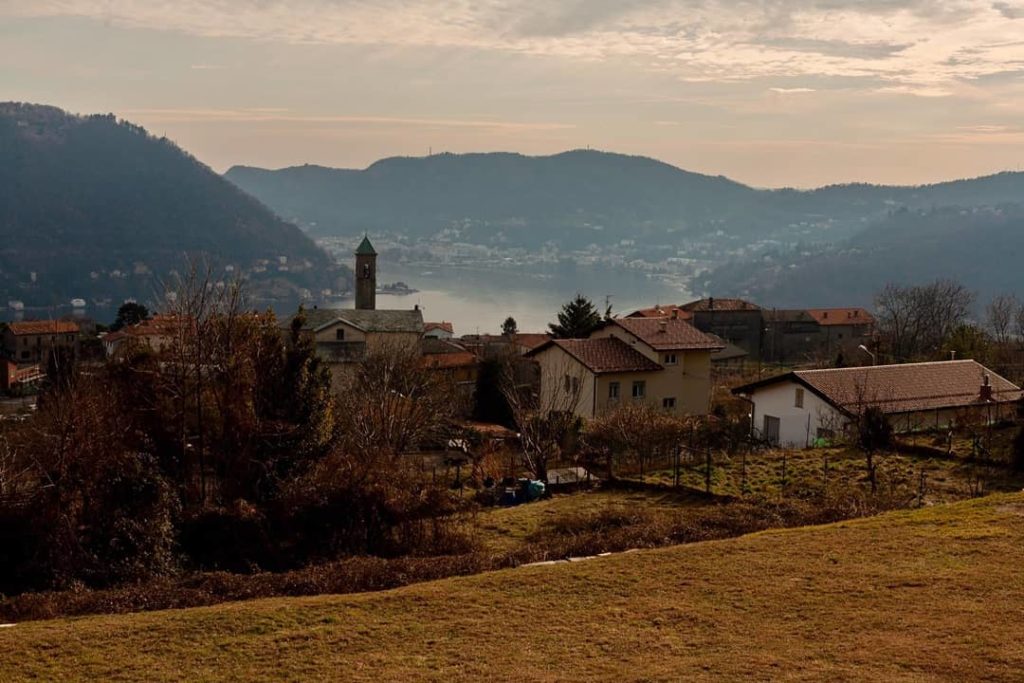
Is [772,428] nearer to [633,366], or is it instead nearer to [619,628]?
[633,366]

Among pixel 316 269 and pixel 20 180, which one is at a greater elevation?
pixel 20 180

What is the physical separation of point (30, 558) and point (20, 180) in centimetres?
18501

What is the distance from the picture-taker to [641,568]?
9555 mm

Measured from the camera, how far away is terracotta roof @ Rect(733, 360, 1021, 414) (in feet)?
74.7

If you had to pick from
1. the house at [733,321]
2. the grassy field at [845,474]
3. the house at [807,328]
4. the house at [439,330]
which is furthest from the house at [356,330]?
the house at [807,328]

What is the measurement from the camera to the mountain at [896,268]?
140125mm

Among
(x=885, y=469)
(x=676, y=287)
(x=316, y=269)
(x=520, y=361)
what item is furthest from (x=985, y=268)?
(x=885, y=469)

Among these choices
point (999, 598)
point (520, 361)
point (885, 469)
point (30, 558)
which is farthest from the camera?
point (520, 361)

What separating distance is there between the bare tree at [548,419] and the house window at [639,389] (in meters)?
2.07

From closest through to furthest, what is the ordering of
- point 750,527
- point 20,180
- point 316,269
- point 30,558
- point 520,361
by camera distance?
point 30,558 → point 750,527 → point 520,361 → point 316,269 → point 20,180

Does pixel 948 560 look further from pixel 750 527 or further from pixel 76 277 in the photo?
pixel 76 277

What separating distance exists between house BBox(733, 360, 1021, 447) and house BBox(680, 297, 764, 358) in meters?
48.6

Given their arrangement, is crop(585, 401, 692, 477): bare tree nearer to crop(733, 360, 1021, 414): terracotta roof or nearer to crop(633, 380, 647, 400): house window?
crop(733, 360, 1021, 414): terracotta roof

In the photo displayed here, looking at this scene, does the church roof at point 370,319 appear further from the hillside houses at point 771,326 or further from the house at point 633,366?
the hillside houses at point 771,326
